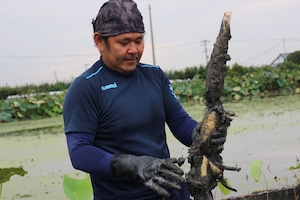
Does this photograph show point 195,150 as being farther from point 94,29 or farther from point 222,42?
point 94,29

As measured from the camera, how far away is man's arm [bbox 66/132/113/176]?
4.84 ft

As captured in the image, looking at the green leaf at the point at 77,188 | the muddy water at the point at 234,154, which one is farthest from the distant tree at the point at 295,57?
the green leaf at the point at 77,188

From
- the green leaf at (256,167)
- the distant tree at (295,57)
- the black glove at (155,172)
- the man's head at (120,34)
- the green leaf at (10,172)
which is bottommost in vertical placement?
the distant tree at (295,57)

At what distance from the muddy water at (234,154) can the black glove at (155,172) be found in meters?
1.94

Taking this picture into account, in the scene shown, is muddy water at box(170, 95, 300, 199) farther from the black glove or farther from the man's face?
the black glove

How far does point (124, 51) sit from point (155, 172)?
0.38 metres

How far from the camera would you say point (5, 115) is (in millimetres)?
10844

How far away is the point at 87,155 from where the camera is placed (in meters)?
1.50

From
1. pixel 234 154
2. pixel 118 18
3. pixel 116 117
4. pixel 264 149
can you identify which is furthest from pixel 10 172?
pixel 264 149

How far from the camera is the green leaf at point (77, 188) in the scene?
85.4 inches

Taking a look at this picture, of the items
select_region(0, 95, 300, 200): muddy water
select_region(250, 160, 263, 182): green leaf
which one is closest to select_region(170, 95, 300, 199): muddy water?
select_region(0, 95, 300, 200): muddy water

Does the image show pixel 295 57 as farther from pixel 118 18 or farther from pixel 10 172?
pixel 118 18

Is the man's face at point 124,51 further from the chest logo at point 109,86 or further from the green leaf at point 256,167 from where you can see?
the green leaf at point 256,167

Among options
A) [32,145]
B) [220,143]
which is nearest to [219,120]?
[220,143]
